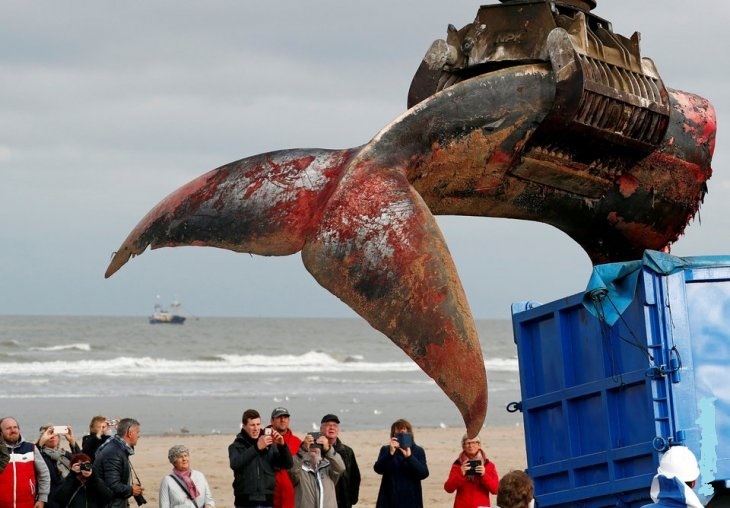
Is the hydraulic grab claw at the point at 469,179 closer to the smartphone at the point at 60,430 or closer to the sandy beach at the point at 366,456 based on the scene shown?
the smartphone at the point at 60,430

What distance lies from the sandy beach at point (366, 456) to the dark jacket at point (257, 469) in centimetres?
527

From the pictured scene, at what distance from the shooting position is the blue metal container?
7727 mm

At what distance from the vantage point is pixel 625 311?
8.04m

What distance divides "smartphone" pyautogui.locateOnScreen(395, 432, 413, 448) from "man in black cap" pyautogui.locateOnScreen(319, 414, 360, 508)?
0.48 metres

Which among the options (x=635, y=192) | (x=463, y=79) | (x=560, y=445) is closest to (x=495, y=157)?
(x=463, y=79)

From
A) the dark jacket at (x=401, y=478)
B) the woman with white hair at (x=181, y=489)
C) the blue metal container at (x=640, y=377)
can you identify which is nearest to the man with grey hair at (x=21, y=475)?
the woman with white hair at (x=181, y=489)

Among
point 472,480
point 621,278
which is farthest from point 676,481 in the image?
point 472,480

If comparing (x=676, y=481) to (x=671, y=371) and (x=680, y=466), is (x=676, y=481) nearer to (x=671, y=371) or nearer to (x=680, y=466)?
(x=680, y=466)

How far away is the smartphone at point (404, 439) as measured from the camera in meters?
11.4

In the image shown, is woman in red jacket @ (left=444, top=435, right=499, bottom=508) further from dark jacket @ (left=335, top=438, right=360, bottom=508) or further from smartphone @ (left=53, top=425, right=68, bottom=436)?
smartphone @ (left=53, top=425, right=68, bottom=436)

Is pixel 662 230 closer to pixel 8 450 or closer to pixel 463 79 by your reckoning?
pixel 463 79

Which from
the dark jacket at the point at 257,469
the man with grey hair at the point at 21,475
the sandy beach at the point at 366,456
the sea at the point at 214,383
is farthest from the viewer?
the sea at the point at 214,383

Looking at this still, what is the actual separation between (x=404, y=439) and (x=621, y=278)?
388cm

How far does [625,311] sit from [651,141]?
184 centimetres
